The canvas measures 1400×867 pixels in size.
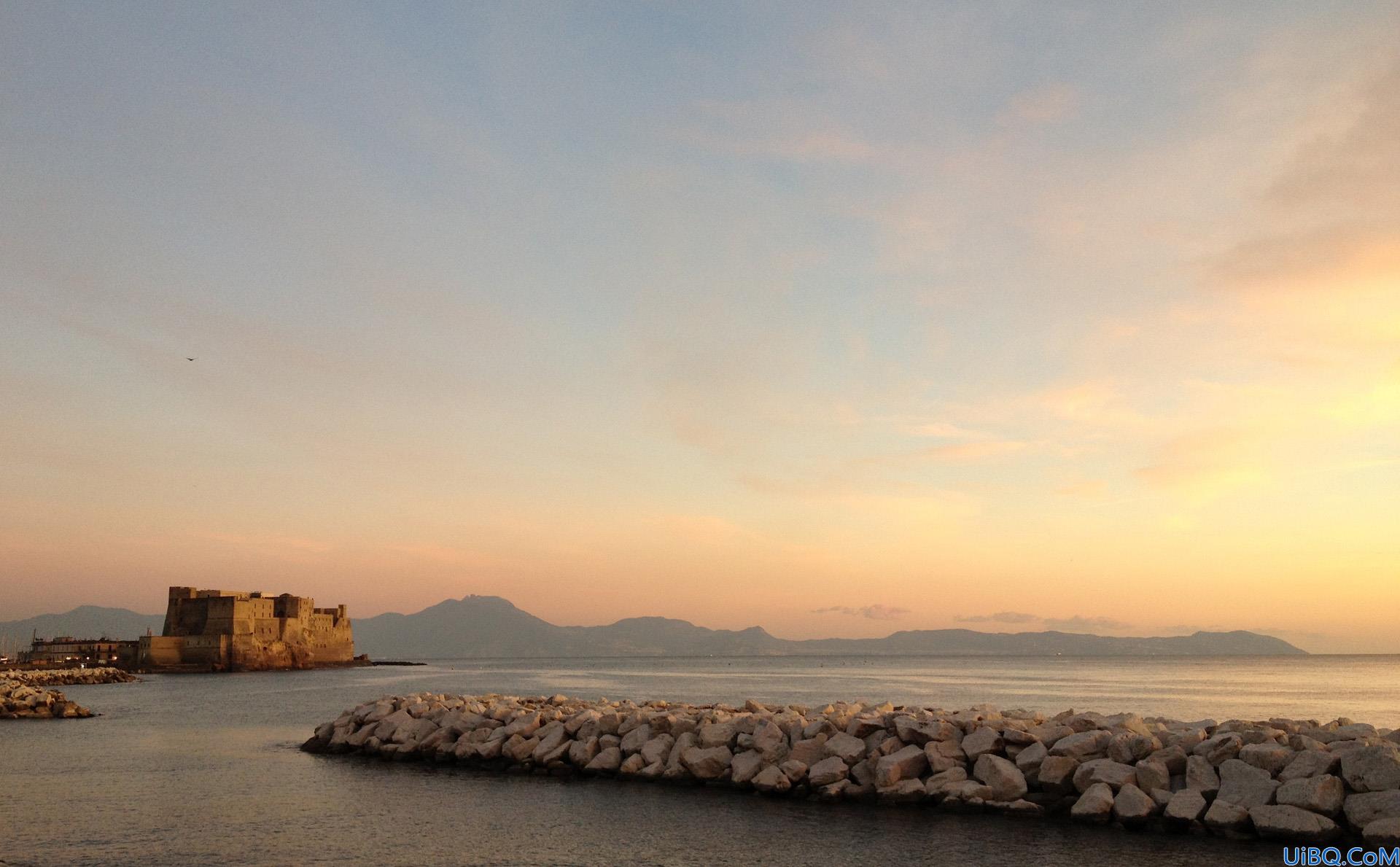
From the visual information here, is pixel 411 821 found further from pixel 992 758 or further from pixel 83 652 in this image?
pixel 83 652

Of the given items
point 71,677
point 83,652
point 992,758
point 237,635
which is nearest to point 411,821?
point 992,758

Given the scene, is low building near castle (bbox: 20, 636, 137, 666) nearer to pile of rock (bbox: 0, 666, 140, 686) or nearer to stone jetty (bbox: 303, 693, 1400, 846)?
pile of rock (bbox: 0, 666, 140, 686)

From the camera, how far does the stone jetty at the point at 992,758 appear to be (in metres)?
11.0

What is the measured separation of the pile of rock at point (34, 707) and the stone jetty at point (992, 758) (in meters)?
18.7

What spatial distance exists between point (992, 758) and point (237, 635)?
89.5 m

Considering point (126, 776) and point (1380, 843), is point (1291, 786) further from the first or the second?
point (126, 776)

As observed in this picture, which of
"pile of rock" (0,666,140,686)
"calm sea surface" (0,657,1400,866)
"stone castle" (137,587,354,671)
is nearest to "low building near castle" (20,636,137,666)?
"stone castle" (137,587,354,671)

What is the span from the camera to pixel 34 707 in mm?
31578

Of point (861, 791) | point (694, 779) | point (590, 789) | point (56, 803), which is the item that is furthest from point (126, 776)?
point (861, 791)

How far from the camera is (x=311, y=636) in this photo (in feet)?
331

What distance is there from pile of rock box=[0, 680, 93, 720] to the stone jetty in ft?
61.5

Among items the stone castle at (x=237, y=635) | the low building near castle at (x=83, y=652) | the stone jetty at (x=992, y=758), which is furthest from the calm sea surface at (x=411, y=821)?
the low building near castle at (x=83, y=652)

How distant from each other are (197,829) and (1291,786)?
44.4ft

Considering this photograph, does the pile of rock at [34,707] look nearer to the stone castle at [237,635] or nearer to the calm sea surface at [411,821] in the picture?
the calm sea surface at [411,821]
